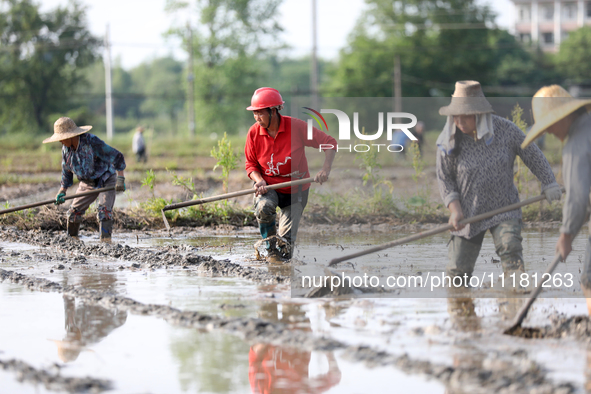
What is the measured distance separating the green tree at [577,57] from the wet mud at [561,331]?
59.2 meters

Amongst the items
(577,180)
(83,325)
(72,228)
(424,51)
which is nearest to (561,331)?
(577,180)

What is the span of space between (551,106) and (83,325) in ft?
11.5

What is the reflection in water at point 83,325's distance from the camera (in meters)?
4.28

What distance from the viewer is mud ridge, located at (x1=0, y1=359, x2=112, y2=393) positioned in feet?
11.7

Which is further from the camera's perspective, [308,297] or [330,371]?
[308,297]

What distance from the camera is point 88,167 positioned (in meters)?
8.65

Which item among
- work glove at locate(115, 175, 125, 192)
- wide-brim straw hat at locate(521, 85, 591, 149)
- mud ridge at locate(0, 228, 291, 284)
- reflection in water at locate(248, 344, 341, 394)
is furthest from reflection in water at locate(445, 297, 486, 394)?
work glove at locate(115, 175, 125, 192)

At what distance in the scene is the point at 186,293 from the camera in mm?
5680

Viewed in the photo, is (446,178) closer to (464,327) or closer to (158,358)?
(464,327)

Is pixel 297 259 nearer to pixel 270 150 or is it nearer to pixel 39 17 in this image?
pixel 270 150

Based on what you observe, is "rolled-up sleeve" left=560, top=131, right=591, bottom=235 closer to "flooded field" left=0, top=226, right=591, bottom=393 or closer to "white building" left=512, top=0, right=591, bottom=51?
"flooded field" left=0, top=226, right=591, bottom=393

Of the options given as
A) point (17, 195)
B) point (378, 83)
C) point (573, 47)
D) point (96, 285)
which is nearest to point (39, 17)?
point (378, 83)

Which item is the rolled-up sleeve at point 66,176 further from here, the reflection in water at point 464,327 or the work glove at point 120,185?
the reflection in water at point 464,327

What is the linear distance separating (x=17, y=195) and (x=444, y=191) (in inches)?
485
